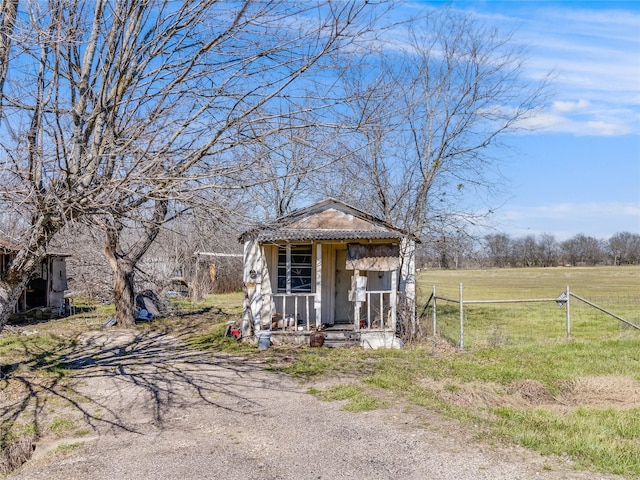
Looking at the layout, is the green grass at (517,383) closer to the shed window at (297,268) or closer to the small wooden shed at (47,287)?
the shed window at (297,268)

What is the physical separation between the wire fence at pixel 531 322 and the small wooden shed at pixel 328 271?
3.92 ft

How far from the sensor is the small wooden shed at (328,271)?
12.3m

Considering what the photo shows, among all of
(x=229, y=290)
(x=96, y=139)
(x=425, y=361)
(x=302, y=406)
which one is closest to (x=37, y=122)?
(x=96, y=139)

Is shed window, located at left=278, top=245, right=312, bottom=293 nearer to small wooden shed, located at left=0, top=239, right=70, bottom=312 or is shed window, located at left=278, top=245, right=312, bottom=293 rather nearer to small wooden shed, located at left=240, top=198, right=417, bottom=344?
small wooden shed, located at left=240, top=198, right=417, bottom=344

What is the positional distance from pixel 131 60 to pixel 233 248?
20130mm

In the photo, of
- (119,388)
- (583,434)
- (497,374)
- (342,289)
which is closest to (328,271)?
(342,289)

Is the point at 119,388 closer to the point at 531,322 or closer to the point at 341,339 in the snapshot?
the point at 341,339

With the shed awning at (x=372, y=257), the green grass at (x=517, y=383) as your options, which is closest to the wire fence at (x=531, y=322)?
the green grass at (x=517, y=383)

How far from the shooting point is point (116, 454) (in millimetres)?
5293

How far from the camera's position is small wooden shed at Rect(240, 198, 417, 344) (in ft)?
40.3

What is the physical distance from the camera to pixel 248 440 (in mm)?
5684

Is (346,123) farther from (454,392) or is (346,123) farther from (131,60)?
(454,392)

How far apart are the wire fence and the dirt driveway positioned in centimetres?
573

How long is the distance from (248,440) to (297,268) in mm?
8274
